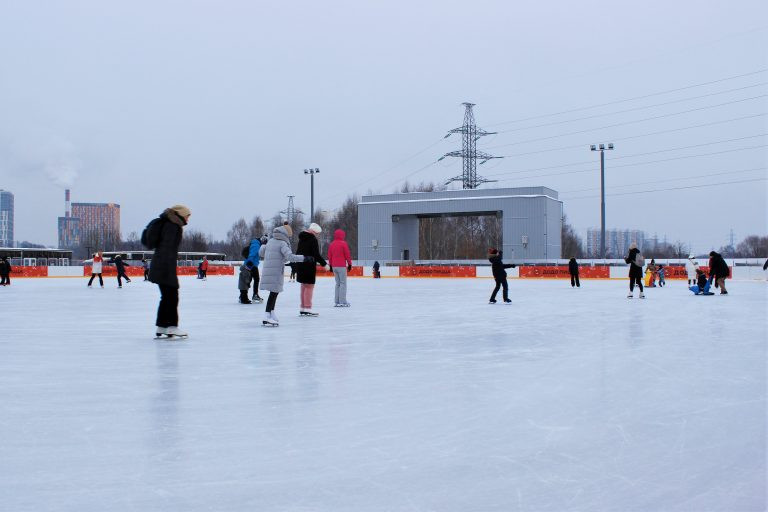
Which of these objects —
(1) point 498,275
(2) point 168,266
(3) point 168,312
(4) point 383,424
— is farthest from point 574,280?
(4) point 383,424

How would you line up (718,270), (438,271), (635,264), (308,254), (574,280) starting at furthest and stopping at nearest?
(438,271), (574,280), (718,270), (635,264), (308,254)

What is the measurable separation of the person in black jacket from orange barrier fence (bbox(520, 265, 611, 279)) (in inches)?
1146

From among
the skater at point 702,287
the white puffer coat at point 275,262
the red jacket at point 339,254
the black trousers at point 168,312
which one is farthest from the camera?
the skater at point 702,287

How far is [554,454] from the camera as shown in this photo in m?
3.25

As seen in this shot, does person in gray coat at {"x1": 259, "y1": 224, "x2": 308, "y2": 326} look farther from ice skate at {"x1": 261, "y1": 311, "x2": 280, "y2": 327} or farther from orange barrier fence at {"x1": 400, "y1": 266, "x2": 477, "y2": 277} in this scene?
orange barrier fence at {"x1": 400, "y1": 266, "x2": 477, "y2": 277}

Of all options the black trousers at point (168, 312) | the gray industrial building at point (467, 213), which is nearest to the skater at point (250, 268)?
the black trousers at point (168, 312)

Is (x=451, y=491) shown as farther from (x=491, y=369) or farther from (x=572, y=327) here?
(x=572, y=327)

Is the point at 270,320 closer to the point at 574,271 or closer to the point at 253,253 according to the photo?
the point at 253,253

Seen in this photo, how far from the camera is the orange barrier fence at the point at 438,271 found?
37.7 m

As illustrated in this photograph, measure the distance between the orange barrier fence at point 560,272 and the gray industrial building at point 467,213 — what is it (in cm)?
781

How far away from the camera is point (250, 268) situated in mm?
13742

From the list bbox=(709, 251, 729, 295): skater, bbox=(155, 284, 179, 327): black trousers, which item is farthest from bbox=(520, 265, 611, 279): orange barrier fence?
bbox=(155, 284, 179, 327): black trousers

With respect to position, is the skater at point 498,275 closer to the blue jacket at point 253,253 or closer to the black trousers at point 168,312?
the blue jacket at point 253,253

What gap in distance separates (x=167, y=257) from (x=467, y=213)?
40609 mm
